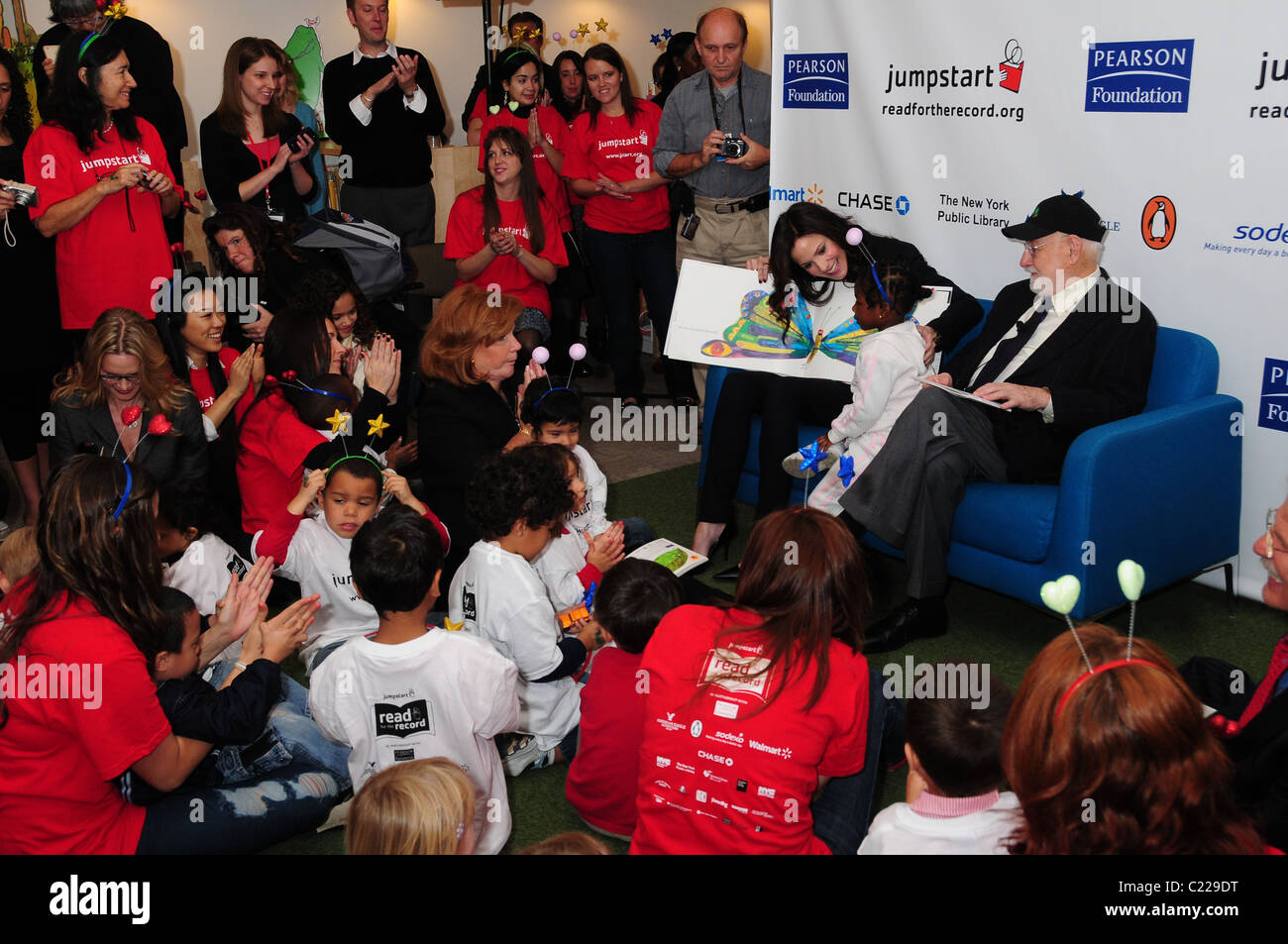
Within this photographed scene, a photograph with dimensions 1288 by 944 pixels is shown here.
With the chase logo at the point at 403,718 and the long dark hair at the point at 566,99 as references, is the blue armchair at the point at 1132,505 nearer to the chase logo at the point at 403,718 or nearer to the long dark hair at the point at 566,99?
the chase logo at the point at 403,718

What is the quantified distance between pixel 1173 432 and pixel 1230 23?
1.19 meters

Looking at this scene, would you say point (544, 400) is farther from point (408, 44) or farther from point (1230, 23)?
point (408, 44)

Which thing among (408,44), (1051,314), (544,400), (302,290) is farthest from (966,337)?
(408,44)

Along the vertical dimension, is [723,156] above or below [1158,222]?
above

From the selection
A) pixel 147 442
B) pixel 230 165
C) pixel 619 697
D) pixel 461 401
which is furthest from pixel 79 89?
pixel 619 697

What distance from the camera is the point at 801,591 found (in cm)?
194

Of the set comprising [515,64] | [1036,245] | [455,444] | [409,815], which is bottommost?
[409,815]

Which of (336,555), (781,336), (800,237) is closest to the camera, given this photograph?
(336,555)

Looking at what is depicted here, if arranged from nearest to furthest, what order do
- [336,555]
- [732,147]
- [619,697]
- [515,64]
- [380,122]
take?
[619,697] → [336,555] → [732,147] → [380,122] → [515,64]

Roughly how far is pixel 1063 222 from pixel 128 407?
281 centimetres

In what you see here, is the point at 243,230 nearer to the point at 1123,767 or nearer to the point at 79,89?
the point at 79,89

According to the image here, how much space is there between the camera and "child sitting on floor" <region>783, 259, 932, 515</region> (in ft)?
10.9

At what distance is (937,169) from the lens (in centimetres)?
414

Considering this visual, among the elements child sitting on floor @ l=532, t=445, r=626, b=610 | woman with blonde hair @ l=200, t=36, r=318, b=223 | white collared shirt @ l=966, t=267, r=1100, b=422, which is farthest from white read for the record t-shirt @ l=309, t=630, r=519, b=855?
woman with blonde hair @ l=200, t=36, r=318, b=223
